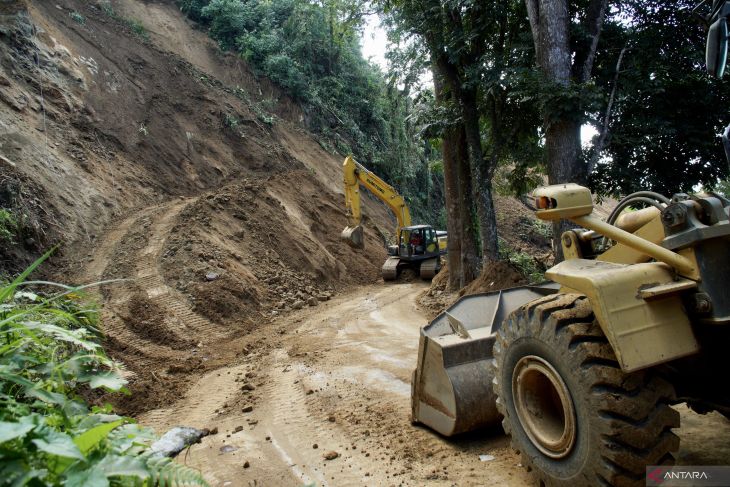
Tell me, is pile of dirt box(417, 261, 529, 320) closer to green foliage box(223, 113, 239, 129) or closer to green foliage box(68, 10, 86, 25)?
green foliage box(223, 113, 239, 129)

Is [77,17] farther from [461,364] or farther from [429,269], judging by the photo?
[461,364]

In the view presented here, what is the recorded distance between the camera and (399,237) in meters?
18.7

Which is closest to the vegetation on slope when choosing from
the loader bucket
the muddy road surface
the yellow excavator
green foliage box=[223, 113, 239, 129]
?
green foliage box=[223, 113, 239, 129]

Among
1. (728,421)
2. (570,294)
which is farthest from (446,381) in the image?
(728,421)

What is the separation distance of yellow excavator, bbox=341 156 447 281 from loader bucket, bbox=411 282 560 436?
40.2 feet

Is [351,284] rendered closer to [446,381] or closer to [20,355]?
[446,381]

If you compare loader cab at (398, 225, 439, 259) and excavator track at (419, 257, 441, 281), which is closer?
excavator track at (419, 257, 441, 281)

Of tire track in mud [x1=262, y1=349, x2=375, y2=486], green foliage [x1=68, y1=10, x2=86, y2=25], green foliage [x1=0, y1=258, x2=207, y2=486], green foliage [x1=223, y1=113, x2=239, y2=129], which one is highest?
green foliage [x1=68, y1=10, x2=86, y2=25]

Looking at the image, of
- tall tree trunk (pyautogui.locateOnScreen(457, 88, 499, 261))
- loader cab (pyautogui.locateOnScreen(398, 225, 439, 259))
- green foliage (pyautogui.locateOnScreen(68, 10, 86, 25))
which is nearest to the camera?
tall tree trunk (pyautogui.locateOnScreen(457, 88, 499, 261))

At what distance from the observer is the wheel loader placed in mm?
2770

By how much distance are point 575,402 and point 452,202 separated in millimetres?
11386

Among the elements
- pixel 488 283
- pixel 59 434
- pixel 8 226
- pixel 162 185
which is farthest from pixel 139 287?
pixel 59 434

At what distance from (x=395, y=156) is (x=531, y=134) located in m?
17.6

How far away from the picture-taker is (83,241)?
43.3 feet
